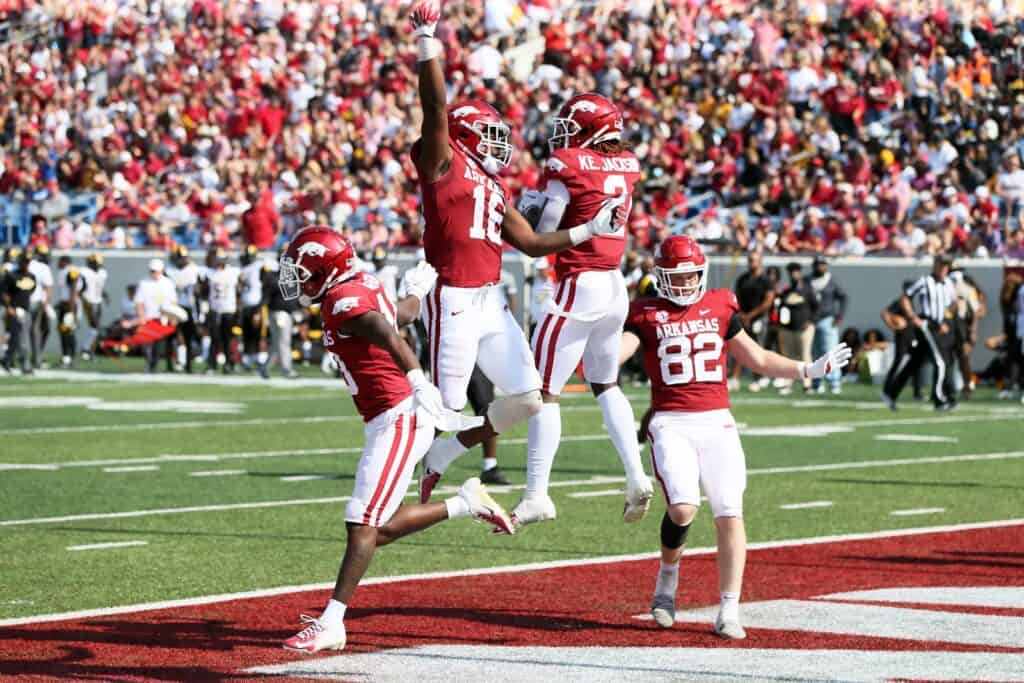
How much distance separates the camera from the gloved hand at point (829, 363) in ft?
25.9

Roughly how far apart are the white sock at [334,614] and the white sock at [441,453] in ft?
5.27

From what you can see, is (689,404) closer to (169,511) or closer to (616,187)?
(616,187)

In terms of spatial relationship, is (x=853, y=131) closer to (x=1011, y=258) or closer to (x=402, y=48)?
(x=1011, y=258)

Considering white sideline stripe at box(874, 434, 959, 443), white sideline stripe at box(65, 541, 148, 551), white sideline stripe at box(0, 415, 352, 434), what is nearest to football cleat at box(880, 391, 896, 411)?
white sideline stripe at box(874, 434, 959, 443)

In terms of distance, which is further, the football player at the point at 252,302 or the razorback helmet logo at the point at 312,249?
the football player at the point at 252,302

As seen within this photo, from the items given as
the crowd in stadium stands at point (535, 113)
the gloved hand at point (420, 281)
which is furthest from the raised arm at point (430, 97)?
the crowd in stadium stands at point (535, 113)

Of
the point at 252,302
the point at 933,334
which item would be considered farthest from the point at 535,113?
the point at 933,334

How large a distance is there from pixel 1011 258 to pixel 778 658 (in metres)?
18.7

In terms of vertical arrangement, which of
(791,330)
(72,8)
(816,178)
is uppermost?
(72,8)

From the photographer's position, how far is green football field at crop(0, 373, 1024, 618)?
9.73 metres

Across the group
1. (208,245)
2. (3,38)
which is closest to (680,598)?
(208,245)

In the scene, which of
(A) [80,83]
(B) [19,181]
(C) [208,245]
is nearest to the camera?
(C) [208,245]

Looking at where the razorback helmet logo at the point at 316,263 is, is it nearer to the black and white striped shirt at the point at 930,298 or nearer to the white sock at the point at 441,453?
the white sock at the point at 441,453

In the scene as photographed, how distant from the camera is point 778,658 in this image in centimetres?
708
